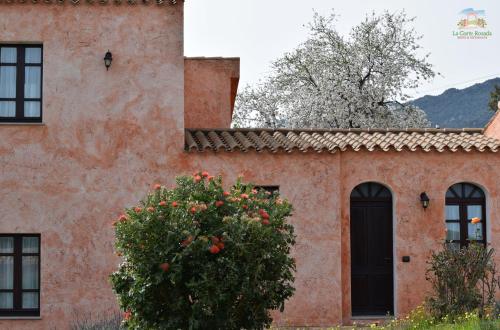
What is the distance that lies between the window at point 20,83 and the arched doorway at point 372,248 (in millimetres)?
6531

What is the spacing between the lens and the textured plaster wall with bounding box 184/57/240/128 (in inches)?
800

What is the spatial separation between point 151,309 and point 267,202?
217 centimetres

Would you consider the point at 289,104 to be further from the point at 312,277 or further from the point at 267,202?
the point at 267,202

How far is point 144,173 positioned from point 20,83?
2.98 meters

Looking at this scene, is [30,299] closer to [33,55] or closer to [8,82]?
[8,82]

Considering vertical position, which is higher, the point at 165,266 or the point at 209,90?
the point at 209,90

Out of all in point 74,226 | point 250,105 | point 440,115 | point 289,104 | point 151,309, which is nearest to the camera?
point 151,309

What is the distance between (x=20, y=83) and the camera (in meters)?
16.8

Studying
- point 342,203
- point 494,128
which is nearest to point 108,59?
point 342,203

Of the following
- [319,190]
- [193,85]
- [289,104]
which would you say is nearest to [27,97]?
[193,85]

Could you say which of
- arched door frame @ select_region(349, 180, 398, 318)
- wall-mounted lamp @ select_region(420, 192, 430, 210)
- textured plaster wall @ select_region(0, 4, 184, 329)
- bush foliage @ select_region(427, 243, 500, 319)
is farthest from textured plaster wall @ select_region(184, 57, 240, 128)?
bush foliage @ select_region(427, 243, 500, 319)

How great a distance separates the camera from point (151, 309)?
11789mm

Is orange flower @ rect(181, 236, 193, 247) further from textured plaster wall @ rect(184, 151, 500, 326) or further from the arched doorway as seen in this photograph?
the arched doorway

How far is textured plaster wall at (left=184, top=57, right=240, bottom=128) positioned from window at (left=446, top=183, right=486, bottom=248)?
5.84m
